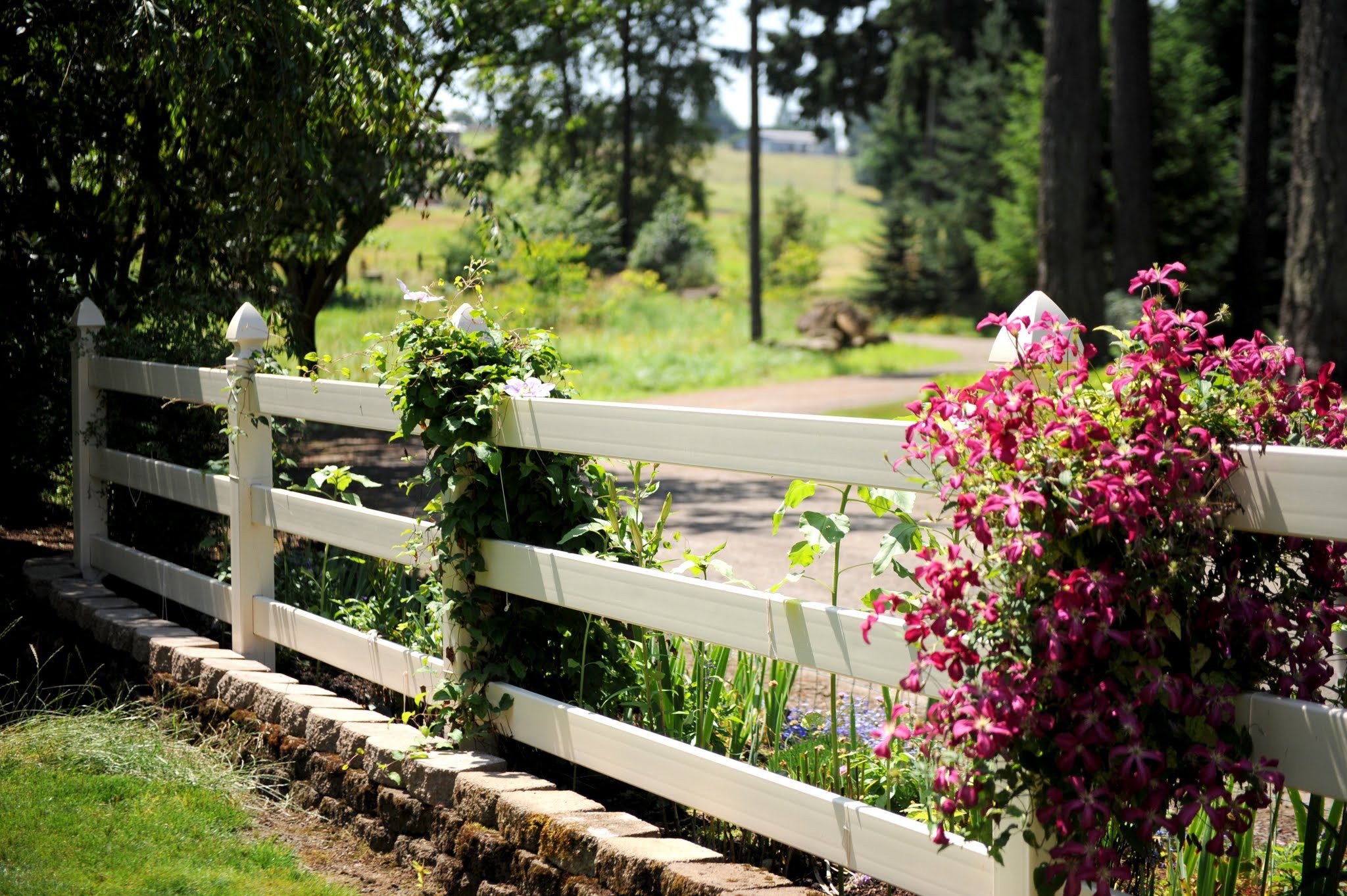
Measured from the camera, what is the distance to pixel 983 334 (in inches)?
1228

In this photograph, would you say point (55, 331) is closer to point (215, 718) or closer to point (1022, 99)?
point (215, 718)

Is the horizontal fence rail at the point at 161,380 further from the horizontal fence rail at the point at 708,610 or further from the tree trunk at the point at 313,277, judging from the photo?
the tree trunk at the point at 313,277

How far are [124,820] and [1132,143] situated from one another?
1885cm

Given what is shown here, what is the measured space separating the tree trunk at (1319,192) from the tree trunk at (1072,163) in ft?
9.17

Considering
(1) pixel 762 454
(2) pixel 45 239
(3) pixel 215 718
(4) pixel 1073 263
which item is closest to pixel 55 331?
(2) pixel 45 239

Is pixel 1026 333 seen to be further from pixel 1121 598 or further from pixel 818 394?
pixel 818 394

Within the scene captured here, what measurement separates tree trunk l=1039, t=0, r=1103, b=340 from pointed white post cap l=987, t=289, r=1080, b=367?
1384 cm

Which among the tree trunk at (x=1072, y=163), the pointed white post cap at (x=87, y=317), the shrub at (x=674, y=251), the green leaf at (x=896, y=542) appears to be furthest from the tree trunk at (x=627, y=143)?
the green leaf at (x=896, y=542)

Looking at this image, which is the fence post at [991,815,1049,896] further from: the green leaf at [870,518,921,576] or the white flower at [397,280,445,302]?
the white flower at [397,280,445,302]

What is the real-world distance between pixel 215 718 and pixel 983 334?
28.7 m

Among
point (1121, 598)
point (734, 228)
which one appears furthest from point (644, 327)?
point (1121, 598)

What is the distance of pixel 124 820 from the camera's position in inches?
142

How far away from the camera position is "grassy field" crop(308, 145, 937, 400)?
1902cm

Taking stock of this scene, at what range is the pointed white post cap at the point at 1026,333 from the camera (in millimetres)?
2311
